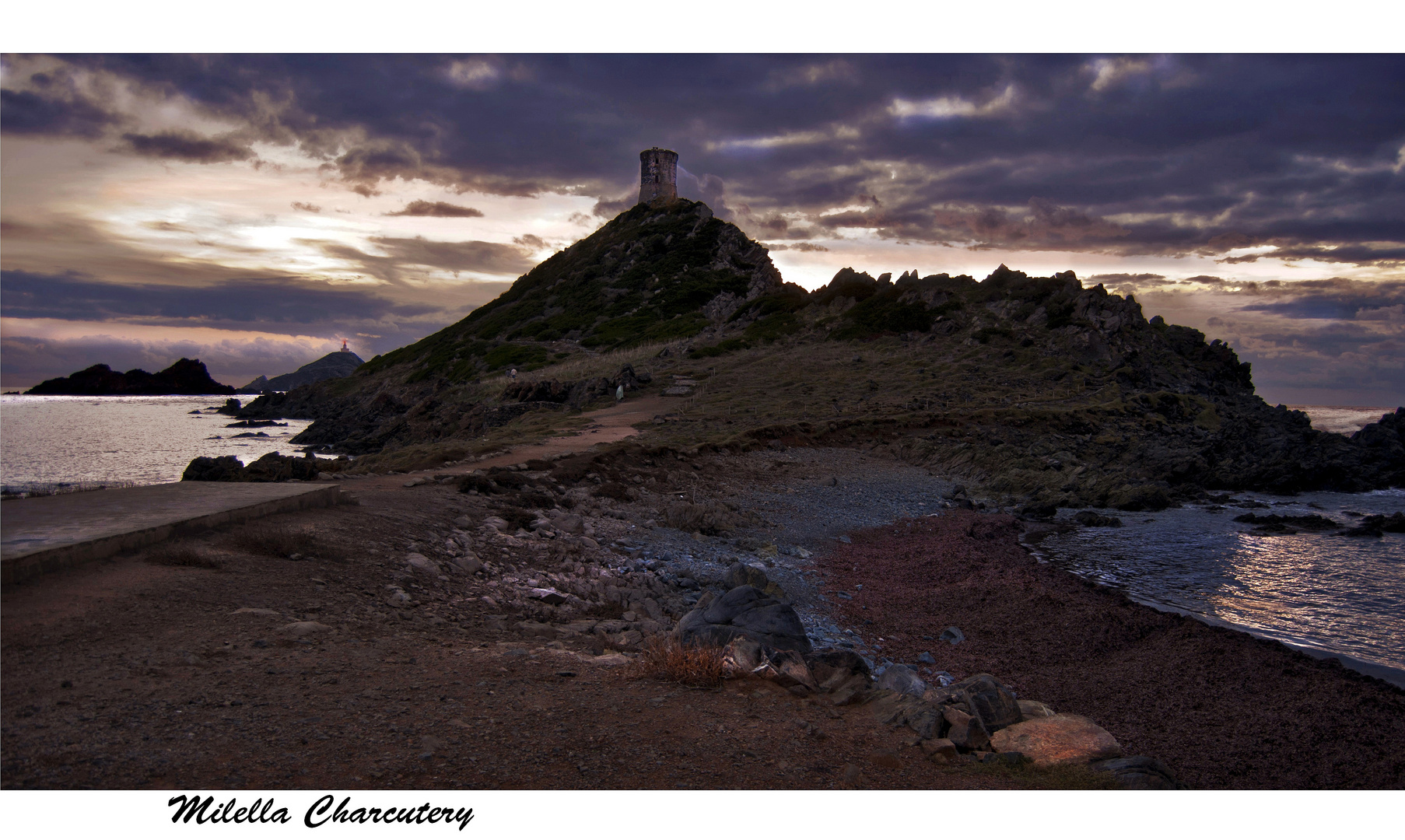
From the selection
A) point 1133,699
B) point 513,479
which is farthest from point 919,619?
point 513,479

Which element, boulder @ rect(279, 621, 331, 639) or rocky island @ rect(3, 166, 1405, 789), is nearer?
rocky island @ rect(3, 166, 1405, 789)

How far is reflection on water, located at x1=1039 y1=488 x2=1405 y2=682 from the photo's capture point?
10836 mm

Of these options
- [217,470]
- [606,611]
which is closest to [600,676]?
[606,611]

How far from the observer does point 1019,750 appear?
510 centimetres

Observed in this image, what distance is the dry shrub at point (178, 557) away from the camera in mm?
6582

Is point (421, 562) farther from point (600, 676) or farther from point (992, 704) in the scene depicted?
point (992, 704)

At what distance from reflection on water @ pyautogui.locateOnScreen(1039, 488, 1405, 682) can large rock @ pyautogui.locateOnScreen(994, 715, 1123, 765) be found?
291 inches

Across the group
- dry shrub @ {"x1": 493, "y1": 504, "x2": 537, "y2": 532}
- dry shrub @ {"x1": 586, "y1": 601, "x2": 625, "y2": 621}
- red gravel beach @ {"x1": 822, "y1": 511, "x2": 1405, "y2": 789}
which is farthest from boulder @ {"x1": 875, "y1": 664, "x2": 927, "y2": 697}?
dry shrub @ {"x1": 493, "y1": 504, "x2": 537, "y2": 532}

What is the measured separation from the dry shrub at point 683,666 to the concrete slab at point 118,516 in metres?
4.74

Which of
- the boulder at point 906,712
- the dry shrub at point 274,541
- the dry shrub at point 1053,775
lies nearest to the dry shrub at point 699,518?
the dry shrub at point 274,541

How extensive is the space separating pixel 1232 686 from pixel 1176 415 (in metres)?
29.1

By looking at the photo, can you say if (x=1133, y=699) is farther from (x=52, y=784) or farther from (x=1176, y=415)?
(x=1176, y=415)

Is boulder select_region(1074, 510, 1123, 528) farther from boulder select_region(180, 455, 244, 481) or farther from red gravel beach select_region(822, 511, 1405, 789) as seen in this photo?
boulder select_region(180, 455, 244, 481)

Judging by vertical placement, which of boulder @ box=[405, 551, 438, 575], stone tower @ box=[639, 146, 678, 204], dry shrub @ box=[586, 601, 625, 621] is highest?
stone tower @ box=[639, 146, 678, 204]
